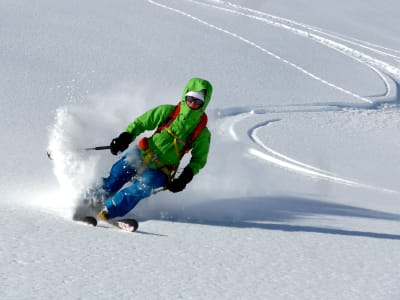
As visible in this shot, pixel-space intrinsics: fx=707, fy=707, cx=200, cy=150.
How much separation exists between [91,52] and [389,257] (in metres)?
9.02

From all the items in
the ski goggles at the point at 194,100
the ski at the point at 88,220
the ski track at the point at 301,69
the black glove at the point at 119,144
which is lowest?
the ski at the point at 88,220

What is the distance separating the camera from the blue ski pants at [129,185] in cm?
558

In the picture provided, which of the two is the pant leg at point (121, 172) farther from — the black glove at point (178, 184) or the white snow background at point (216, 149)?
the black glove at point (178, 184)

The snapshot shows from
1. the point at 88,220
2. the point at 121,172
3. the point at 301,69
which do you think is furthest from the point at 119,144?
the point at 301,69

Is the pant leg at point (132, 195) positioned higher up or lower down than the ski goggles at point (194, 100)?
lower down

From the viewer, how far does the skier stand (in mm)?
5875

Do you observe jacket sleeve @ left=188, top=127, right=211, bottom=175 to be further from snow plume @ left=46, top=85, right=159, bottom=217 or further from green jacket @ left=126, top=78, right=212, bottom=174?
snow plume @ left=46, top=85, right=159, bottom=217

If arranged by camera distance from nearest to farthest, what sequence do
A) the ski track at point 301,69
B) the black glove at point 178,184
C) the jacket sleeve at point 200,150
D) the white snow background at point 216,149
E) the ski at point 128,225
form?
the white snow background at point 216,149
the ski at point 128,225
the black glove at point 178,184
the jacket sleeve at point 200,150
the ski track at point 301,69

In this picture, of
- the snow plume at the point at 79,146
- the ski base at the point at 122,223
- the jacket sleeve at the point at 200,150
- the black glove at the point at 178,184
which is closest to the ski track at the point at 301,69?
the snow plume at the point at 79,146

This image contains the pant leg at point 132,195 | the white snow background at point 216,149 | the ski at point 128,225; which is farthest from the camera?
the pant leg at point 132,195

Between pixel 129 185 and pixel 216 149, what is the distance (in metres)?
3.50

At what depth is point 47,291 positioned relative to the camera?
3.40 m

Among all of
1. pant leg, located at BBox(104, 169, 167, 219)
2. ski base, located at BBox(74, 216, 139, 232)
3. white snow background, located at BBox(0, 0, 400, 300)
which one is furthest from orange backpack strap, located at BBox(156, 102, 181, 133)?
ski base, located at BBox(74, 216, 139, 232)

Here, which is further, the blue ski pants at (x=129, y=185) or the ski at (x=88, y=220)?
the blue ski pants at (x=129, y=185)
